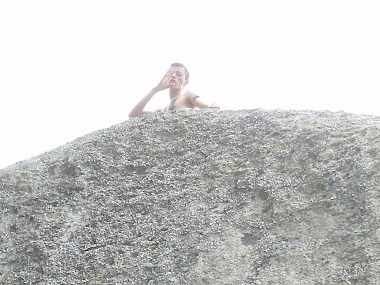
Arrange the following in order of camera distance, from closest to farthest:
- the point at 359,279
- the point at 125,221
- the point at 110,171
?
the point at 359,279, the point at 125,221, the point at 110,171

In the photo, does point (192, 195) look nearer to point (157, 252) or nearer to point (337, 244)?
point (157, 252)

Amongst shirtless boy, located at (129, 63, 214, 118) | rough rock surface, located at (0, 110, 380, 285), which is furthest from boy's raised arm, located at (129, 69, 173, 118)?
rough rock surface, located at (0, 110, 380, 285)

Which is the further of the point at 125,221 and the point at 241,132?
the point at 241,132

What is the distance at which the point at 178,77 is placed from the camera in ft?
25.0

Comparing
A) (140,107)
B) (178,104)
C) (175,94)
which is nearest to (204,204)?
(178,104)

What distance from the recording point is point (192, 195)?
5.43 m

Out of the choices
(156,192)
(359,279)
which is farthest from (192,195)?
(359,279)

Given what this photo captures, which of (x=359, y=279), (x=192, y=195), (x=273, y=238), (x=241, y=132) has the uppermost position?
(x=241, y=132)

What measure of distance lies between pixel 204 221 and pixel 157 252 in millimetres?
516

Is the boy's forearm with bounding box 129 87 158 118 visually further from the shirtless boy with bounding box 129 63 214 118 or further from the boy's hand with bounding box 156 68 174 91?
the boy's hand with bounding box 156 68 174 91

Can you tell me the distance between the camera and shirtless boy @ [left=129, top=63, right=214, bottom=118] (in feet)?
23.9

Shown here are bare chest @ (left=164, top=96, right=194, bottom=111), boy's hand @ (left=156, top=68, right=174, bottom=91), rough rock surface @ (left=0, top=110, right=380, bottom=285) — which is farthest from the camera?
boy's hand @ (left=156, top=68, right=174, bottom=91)

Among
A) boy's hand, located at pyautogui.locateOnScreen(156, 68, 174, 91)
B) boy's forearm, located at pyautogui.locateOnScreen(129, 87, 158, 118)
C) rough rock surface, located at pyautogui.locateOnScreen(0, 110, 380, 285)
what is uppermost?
boy's hand, located at pyautogui.locateOnScreen(156, 68, 174, 91)

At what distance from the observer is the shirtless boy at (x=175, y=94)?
728 cm
